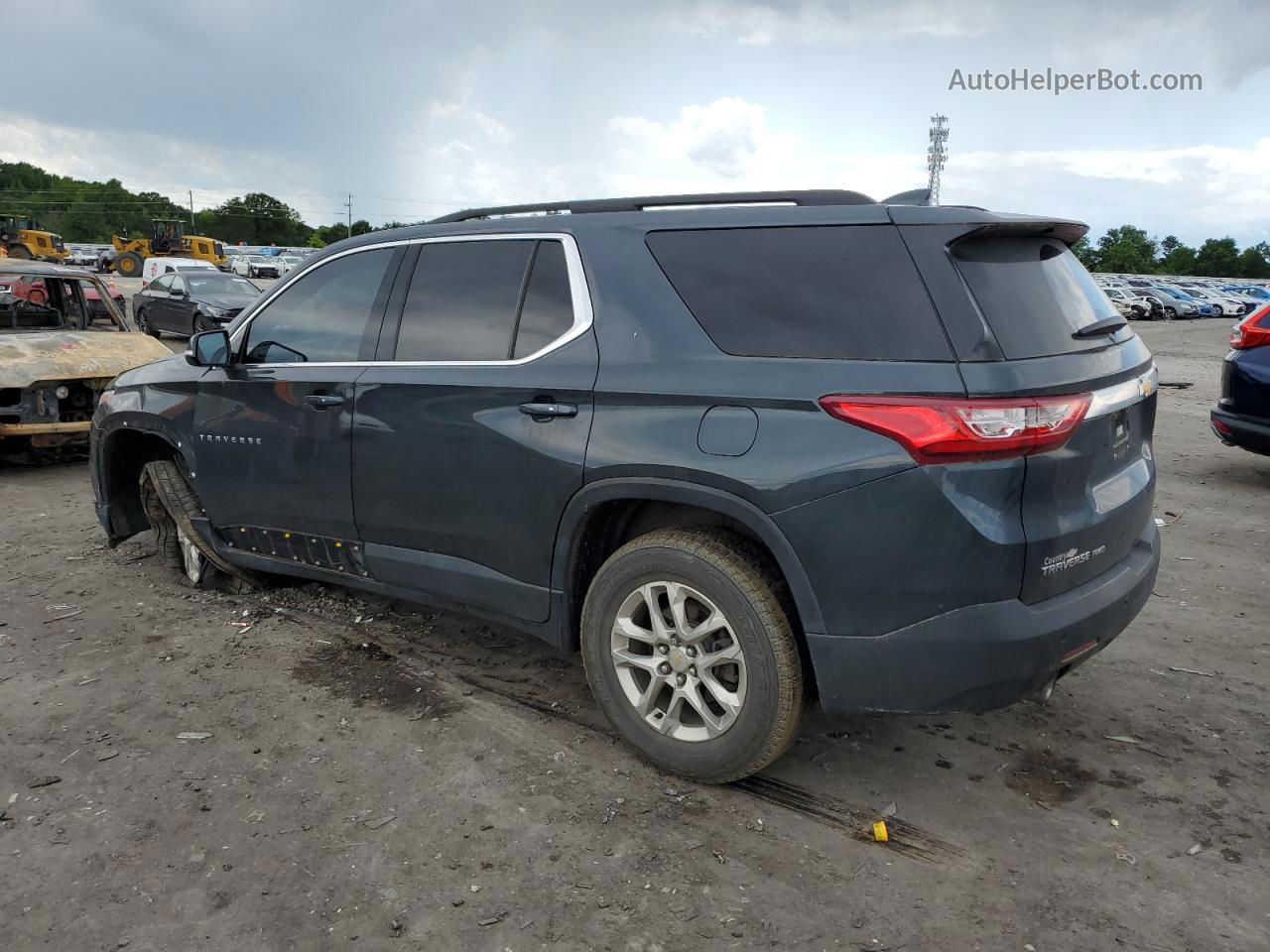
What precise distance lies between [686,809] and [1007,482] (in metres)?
1.45

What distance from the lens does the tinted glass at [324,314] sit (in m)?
4.20

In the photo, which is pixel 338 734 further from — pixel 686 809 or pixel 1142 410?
pixel 1142 410

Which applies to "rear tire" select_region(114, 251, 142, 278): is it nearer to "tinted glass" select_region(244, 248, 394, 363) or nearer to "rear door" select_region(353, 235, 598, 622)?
"tinted glass" select_region(244, 248, 394, 363)

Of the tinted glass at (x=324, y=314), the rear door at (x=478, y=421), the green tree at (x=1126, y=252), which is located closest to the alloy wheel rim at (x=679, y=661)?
the rear door at (x=478, y=421)

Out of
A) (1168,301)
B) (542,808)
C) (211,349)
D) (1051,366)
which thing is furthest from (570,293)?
(1168,301)

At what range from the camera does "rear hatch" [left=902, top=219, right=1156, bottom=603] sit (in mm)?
2781

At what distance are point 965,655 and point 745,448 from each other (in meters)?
0.87

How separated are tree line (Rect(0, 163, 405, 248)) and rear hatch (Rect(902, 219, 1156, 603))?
127702 mm

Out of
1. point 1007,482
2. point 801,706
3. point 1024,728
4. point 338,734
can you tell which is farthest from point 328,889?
point 1024,728

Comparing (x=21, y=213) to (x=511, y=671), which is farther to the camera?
(x=21, y=213)

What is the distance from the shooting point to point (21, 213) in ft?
426

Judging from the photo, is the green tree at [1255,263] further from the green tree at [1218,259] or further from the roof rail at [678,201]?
the roof rail at [678,201]

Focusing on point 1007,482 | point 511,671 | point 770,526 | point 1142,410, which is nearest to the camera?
→ point 1007,482

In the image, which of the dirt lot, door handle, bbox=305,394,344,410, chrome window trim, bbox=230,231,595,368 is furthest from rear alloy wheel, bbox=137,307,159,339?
door handle, bbox=305,394,344,410
